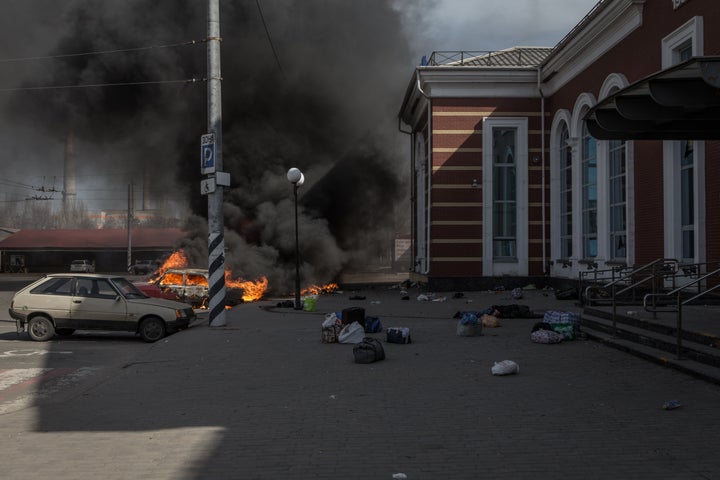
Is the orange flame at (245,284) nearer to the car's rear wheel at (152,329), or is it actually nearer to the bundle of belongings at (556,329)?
the car's rear wheel at (152,329)

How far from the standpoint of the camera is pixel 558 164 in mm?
22453

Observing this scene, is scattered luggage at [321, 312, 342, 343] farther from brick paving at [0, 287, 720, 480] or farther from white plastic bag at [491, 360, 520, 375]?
white plastic bag at [491, 360, 520, 375]

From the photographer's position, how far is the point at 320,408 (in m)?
6.34

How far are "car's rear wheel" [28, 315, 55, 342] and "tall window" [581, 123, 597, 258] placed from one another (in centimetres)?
1496

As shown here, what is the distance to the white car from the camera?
49638mm

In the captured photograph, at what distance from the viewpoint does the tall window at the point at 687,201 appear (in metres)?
14.0

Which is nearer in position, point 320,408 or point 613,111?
point 320,408

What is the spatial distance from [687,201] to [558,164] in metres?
8.33

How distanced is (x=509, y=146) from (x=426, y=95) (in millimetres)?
3538

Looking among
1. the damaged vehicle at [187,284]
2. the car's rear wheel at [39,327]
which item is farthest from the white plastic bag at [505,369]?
the damaged vehicle at [187,284]

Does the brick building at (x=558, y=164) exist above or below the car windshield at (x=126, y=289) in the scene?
above

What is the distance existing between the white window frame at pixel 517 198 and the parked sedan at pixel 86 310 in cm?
1334

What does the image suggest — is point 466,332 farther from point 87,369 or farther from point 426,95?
point 426,95

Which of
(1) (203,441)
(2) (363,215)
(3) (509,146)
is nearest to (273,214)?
(2) (363,215)
